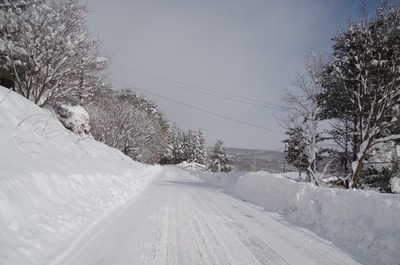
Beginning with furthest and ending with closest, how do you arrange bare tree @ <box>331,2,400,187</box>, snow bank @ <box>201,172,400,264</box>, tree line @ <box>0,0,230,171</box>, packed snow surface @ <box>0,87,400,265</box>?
tree line @ <box>0,0,230,171</box> → bare tree @ <box>331,2,400,187</box> → snow bank @ <box>201,172,400,264</box> → packed snow surface @ <box>0,87,400,265</box>

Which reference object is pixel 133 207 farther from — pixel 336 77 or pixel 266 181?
pixel 336 77

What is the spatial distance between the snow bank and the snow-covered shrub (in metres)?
16.9

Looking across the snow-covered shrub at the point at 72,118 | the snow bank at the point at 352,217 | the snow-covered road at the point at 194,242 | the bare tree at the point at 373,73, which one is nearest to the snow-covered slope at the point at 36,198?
the snow-covered road at the point at 194,242

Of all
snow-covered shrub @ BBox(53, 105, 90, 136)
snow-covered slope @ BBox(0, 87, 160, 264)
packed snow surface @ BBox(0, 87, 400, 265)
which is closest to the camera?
snow-covered slope @ BBox(0, 87, 160, 264)

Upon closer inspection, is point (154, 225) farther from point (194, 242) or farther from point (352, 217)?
point (352, 217)

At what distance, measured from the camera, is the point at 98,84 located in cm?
2247

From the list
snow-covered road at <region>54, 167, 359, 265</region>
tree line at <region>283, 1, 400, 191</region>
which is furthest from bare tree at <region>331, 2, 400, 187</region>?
snow-covered road at <region>54, 167, 359, 265</region>

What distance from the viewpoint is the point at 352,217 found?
7227 millimetres

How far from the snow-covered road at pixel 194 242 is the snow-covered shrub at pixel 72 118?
16.0 meters

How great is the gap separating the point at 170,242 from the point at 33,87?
17.3 meters

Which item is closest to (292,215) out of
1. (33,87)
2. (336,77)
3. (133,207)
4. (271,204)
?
(271,204)

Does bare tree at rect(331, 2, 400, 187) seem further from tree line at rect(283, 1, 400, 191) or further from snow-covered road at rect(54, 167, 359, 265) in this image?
snow-covered road at rect(54, 167, 359, 265)

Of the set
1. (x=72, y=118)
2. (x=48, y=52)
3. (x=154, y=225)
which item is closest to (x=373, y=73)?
(x=154, y=225)

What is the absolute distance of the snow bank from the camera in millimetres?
5695
